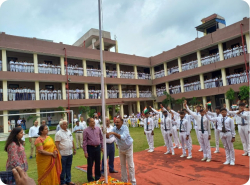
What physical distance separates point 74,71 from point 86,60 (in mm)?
2667

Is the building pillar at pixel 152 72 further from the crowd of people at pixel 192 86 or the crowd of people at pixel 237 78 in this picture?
the crowd of people at pixel 237 78

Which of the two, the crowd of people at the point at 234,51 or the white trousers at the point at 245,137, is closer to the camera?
the white trousers at the point at 245,137

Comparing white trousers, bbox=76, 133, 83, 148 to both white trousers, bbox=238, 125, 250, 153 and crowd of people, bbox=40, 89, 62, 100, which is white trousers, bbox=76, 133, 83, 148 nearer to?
white trousers, bbox=238, 125, 250, 153

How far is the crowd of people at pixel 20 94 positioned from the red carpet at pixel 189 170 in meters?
13.3

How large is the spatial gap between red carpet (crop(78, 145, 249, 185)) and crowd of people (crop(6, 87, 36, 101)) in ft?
43.7

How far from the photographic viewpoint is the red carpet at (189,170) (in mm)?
4491

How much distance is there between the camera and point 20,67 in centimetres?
1675

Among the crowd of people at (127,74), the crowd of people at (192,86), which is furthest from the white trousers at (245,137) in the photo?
the crowd of people at (127,74)

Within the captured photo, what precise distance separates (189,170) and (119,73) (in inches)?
736

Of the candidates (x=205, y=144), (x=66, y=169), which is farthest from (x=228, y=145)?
(x=66, y=169)

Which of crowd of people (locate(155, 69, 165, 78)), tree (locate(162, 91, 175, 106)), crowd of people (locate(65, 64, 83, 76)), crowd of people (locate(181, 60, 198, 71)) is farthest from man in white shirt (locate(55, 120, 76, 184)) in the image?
crowd of people (locate(155, 69, 165, 78))

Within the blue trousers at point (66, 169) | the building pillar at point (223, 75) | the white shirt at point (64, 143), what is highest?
the building pillar at point (223, 75)

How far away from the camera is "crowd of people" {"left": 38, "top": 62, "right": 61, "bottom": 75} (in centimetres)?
1788

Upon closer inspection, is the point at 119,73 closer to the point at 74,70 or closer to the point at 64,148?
the point at 74,70
